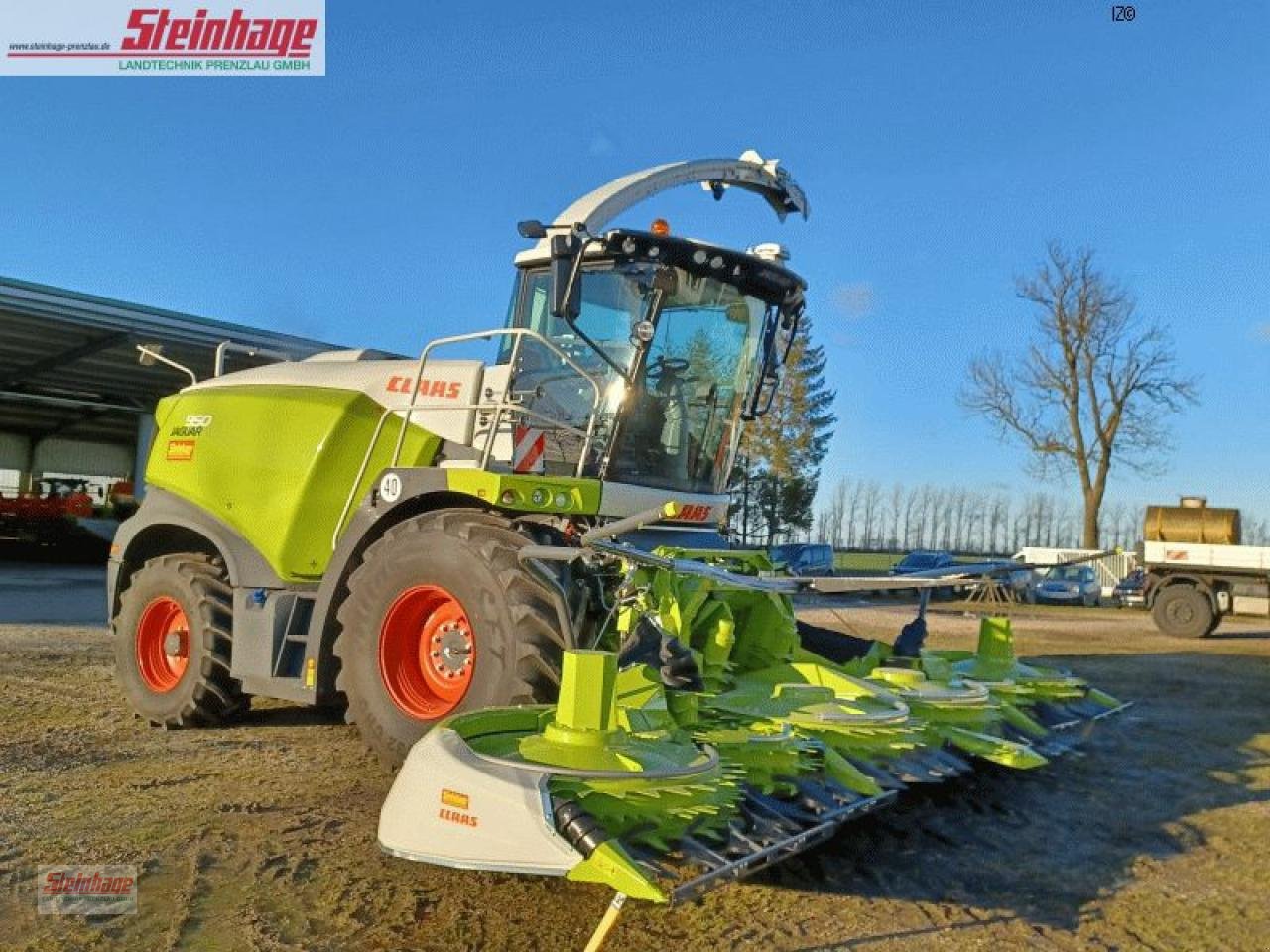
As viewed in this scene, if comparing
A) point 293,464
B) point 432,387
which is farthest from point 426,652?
point 293,464

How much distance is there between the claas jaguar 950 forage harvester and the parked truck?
1308 cm

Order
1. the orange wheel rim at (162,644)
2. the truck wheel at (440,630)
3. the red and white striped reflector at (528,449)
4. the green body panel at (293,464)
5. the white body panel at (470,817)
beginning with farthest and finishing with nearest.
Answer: the orange wheel rim at (162,644) → the green body panel at (293,464) → the red and white striped reflector at (528,449) → the truck wheel at (440,630) → the white body panel at (470,817)

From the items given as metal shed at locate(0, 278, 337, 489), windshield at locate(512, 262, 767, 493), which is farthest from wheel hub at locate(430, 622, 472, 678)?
metal shed at locate(0, 278, 337, 489)

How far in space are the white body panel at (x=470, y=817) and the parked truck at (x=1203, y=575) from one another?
686 inches

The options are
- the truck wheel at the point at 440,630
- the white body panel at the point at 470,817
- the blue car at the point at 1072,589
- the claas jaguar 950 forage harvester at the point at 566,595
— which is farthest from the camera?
the blue car at the point at 1072,589

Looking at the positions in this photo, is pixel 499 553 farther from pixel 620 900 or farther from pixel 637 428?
pixel 620 900

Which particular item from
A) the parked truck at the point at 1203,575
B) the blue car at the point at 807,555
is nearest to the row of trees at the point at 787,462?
the blue car at the point at 807,555

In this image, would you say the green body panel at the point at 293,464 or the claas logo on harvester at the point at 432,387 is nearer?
the claas logo on harvester at the point at 432,387

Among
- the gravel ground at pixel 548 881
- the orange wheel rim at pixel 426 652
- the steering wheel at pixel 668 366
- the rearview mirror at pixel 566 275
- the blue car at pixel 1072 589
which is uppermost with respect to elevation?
the rearview mirror at pixel 566 275

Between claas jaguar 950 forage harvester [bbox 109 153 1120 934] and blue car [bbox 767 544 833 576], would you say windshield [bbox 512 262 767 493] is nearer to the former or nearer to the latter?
claas jaguar 950 forage harvester [bbox 109 153 1120 934]

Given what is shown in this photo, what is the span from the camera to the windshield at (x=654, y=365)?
18.5 ft

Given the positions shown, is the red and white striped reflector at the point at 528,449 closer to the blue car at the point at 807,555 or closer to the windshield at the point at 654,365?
the windshield at the point at 654,365

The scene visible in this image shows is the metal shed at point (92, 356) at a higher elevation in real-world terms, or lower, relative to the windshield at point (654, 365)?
higher

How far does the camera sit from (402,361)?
6.42m
